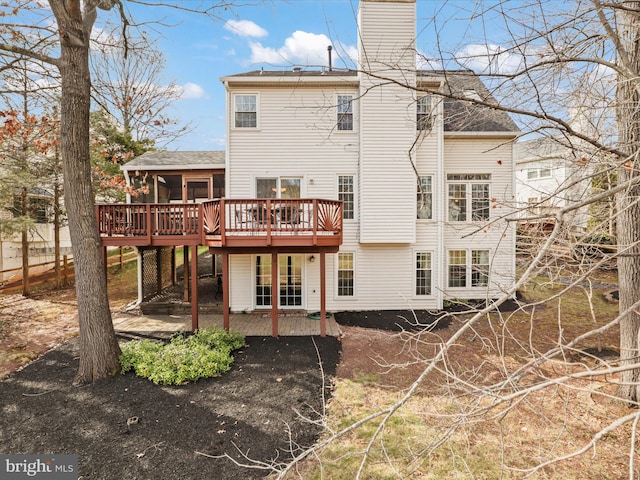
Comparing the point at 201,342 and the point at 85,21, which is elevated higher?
the point at 85,21

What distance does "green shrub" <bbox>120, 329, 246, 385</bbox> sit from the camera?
5.84 m

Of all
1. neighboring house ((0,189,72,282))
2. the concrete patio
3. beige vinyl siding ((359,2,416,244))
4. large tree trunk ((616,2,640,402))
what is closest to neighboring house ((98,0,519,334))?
beige vinyl siding ((359,2,416,244))

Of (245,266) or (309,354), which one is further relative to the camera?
(245,266)

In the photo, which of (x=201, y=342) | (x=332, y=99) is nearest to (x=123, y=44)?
(x=332, y=99)

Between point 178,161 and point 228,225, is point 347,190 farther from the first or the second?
point 178,161

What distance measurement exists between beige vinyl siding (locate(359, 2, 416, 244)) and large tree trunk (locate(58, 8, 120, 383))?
6.90 m

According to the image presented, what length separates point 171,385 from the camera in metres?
5.74

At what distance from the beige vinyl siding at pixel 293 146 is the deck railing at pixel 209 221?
6.23ft

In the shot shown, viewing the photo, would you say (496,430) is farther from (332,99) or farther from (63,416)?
(332,99)

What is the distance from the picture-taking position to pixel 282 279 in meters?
10.4

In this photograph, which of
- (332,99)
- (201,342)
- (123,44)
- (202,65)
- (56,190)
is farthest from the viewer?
(56,190)

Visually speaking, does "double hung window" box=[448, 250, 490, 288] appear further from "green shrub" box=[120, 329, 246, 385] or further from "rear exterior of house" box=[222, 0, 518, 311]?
"green shrub" box=[120, 329, 246, 385]

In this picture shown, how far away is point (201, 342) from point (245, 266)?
3.53 metres

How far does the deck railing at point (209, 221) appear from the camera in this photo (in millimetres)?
7820
